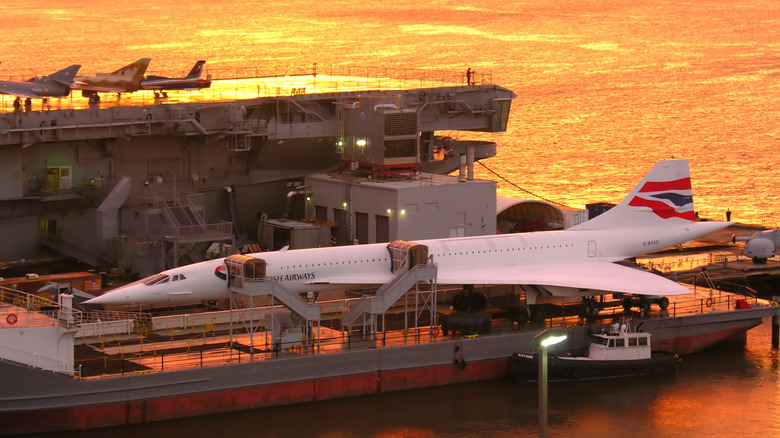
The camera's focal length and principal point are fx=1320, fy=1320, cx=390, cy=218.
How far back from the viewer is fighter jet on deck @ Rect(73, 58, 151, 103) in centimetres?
7281

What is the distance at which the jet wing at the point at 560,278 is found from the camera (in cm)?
5691

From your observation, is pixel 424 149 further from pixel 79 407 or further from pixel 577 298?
pixel 79 407

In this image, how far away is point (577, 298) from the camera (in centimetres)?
6444

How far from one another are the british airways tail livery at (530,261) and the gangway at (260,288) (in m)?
0.93

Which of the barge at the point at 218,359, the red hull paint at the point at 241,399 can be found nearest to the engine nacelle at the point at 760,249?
the barge at the point at 218,359

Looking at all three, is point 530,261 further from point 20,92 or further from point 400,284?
point 20,92

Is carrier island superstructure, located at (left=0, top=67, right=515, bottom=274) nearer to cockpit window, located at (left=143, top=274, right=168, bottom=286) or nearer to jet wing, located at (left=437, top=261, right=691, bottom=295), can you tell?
cockpit window, located at (left=143, top=274, right=168, bottom=286)

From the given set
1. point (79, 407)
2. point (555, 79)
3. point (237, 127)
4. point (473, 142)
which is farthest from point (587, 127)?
point (79, 407)

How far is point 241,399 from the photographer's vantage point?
167ft

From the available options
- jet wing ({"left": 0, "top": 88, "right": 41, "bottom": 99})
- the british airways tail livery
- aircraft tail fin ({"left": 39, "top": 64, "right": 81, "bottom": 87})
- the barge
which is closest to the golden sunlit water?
the barge

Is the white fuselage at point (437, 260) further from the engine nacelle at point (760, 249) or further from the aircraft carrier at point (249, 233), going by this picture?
the engine nacelle at point (760, 249)

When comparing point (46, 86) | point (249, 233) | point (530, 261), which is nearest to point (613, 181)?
point (249, 233)

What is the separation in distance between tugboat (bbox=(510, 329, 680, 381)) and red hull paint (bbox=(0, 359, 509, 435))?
133cm

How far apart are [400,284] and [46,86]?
89.4 ft
